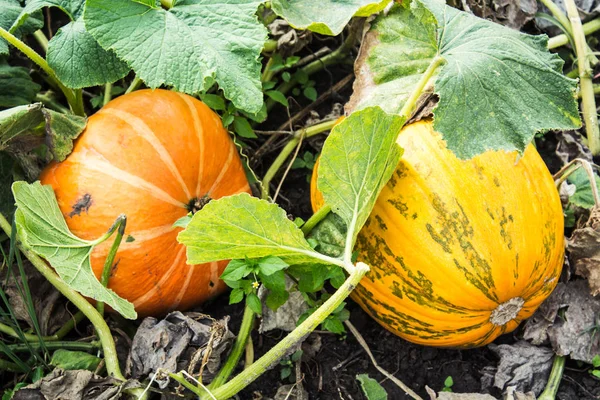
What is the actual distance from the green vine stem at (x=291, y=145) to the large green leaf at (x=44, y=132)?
666 millimetres

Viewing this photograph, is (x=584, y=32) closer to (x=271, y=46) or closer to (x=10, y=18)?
(x=271, y=46)

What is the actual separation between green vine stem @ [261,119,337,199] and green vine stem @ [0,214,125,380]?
72 centimetres

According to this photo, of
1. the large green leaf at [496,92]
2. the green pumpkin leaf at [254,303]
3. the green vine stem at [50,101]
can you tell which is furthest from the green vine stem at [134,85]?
the large green leaf at [496,92]

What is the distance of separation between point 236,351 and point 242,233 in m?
0.47

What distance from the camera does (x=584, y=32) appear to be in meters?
2.60

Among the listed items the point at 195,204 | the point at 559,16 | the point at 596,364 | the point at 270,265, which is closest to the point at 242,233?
the point at 270,265

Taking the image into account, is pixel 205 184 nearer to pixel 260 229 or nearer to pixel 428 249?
pixel 260 229

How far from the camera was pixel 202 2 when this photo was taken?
1847 mm

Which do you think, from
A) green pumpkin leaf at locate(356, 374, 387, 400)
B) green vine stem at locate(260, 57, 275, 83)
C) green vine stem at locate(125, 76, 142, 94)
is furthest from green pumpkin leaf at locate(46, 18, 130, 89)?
green pumpkin leaf at locate(356, 374, 387, 400)

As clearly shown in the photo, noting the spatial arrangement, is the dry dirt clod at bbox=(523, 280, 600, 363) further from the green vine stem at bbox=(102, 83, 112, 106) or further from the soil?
the green vine stem at bbox=(102, 83, 112, 106)

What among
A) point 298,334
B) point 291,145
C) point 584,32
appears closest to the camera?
point 298,334

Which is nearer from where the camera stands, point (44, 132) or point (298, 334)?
point (298, 334)

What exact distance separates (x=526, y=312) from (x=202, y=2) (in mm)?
1265

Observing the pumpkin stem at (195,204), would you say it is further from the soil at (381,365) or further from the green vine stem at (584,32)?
the green vine stem at (584,32)
